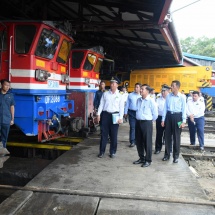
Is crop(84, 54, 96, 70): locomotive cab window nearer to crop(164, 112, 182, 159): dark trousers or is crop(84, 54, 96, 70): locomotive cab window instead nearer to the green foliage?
crop(164, 112, 182, 159): dark trousers

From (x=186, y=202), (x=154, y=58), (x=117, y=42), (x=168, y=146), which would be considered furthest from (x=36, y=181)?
(x=154, y=58)

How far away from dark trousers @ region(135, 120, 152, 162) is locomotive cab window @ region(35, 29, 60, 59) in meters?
2.76

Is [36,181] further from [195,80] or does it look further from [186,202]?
[195,80]

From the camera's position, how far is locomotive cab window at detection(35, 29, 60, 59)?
602 cm

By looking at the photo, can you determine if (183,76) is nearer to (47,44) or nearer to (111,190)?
(47,44)

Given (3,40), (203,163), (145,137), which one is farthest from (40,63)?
(203,163)

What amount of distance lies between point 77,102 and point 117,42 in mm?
4453

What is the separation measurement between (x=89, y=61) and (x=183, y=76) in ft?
22.8

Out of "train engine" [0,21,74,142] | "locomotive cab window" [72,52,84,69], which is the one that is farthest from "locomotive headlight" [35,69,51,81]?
"locomotive cab window" [72,52,84,69]

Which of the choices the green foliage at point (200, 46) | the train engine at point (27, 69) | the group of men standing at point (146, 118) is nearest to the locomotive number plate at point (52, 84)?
the train engine at point (27, 69)

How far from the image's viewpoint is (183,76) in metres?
14.7

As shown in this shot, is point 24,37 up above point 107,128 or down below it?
above

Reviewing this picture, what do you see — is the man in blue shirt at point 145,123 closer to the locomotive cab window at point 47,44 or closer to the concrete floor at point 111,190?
the concrete floor at point 111,190

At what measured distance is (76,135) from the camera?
28.8 feet
